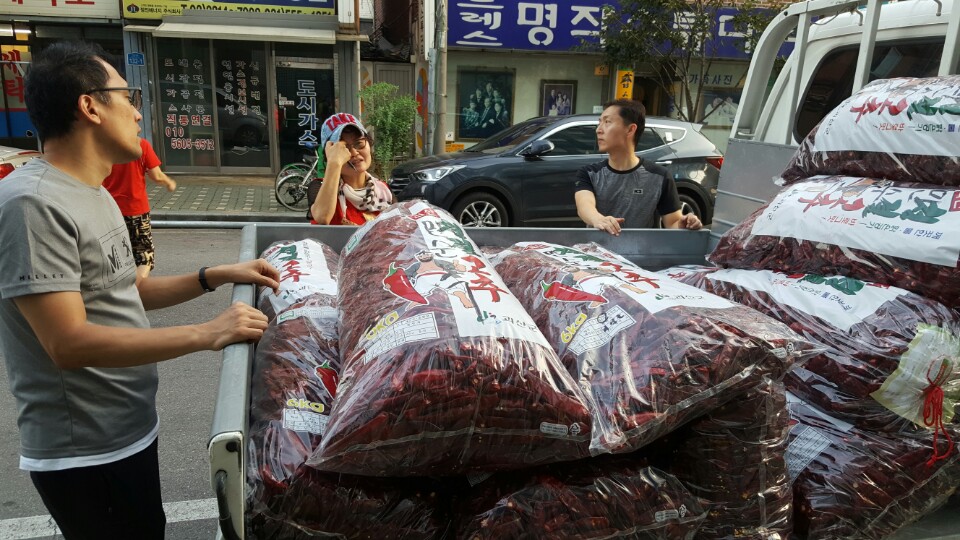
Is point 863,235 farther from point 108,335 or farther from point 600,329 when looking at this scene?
point 108,335

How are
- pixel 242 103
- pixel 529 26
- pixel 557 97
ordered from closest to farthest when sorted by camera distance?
pixel 242 103
pixel 529 26
pixel 557 97

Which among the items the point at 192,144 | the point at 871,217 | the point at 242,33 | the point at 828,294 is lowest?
the point at 192,144

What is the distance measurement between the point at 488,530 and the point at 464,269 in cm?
64

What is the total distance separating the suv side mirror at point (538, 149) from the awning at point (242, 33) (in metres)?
6.38

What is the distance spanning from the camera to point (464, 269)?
1664mm

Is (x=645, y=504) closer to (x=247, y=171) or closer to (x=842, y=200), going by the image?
(x=842, y=200)

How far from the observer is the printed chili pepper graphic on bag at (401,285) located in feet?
4.95

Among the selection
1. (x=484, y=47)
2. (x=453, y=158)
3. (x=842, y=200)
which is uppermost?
(x=484, y=47)

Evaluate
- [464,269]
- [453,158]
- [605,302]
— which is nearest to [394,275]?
[464,269]

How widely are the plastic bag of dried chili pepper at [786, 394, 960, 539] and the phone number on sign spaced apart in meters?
14.2

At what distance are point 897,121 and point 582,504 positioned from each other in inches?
66.9

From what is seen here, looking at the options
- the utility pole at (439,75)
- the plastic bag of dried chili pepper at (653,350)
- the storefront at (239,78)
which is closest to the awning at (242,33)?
the storefront at (239,78)

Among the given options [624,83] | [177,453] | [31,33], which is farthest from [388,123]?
[177,453]

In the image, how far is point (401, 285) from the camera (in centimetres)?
160
